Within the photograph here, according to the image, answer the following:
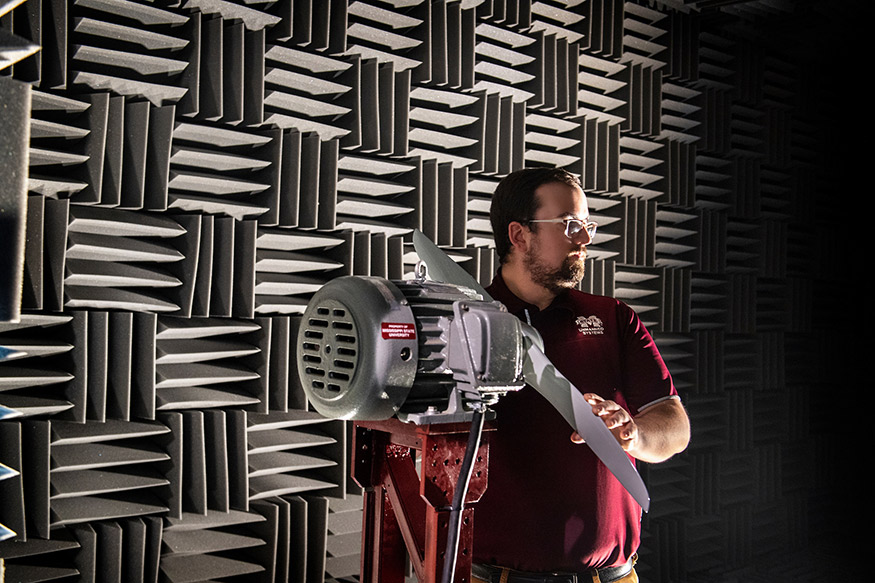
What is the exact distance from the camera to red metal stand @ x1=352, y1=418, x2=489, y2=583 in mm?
1188

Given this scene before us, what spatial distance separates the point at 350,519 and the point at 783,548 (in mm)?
3099

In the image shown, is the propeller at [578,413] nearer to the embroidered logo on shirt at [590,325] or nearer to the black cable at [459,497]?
the black cable at [459,497]

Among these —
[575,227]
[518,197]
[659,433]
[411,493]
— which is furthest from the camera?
[518,197]

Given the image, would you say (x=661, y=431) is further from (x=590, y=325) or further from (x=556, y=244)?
(x=556, y=244)

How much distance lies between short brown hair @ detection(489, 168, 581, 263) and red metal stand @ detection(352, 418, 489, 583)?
0.81 meters

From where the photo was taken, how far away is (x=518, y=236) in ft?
6.38

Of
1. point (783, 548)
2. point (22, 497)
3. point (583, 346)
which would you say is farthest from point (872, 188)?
point (22, 497)

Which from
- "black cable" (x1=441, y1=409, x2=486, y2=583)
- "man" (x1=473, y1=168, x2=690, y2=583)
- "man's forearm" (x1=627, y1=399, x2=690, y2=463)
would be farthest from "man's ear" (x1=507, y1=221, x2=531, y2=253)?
"black cable" (x1=441, y1=409, x2=486, y2=583)

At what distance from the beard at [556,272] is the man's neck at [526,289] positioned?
0.02 m

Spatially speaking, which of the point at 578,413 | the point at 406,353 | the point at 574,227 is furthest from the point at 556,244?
the point at 406,353

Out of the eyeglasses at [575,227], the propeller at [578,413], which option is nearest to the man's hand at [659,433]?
the propeller at [578,413]

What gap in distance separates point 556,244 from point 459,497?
864 millimetres

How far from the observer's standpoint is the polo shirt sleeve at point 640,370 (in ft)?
6.09

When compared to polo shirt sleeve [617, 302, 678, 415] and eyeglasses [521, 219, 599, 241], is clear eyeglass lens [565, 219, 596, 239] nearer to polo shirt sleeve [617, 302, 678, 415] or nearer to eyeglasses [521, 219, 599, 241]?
eyeglasses [521, 219, 599, 241]
